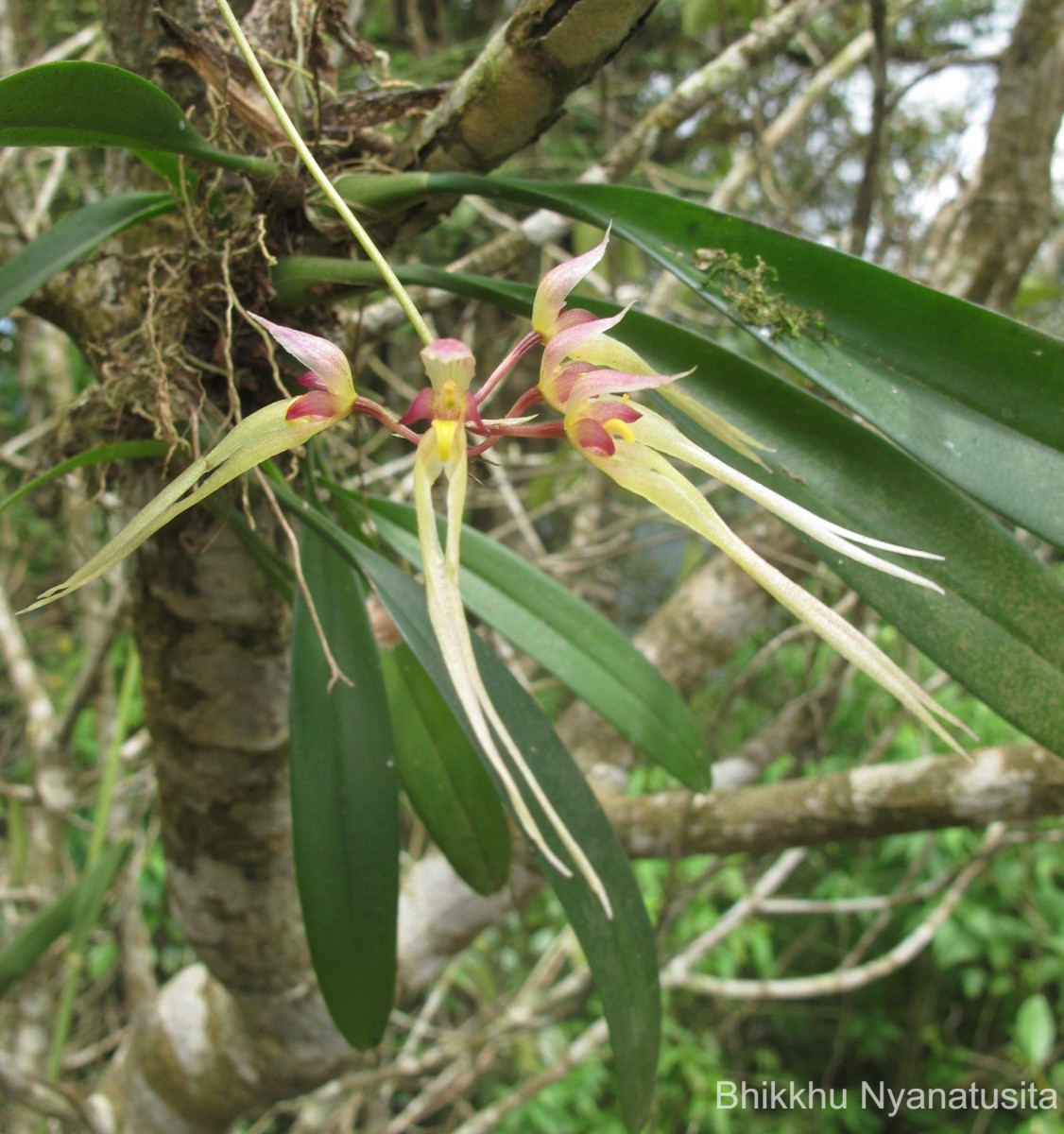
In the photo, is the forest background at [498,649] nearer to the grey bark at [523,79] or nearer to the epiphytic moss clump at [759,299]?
the grey bark at [523,79]

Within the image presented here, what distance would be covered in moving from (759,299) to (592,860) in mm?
302

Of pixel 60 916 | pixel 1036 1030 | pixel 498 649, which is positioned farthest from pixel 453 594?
pixel 1036 1030

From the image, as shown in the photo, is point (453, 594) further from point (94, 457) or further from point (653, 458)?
point (94, 457)

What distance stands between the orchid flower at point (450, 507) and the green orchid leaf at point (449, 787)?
343 mm

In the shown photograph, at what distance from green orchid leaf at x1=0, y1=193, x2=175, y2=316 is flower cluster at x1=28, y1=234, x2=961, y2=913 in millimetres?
291

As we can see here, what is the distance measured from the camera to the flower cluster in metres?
0.25

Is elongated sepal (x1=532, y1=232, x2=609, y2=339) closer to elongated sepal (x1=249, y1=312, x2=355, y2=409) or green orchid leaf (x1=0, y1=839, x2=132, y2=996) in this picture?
elongated sepal (x1=249, y1=312, x2=355, y2=409)

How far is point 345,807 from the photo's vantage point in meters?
0.53

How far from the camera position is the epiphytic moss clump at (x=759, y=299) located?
0.42 metres

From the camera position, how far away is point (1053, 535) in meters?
0.38

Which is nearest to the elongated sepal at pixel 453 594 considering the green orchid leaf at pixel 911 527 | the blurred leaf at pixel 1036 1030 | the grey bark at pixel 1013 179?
the green orchid leaf at pixel 911 527

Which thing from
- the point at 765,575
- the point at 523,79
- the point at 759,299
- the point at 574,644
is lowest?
the point at 574,644

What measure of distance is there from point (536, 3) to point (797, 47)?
2.16m

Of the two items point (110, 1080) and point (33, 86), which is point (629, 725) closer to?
point (33, 86)
